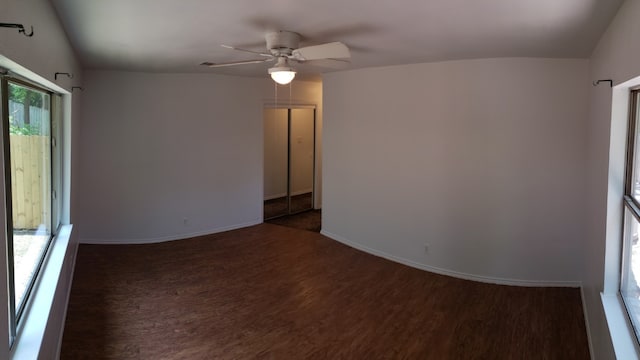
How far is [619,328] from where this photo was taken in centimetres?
253

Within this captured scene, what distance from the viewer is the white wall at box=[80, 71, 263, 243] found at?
244 inches

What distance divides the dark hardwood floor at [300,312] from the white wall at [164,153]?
806 millimetres

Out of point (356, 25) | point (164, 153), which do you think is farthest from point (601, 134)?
point (164, 153)

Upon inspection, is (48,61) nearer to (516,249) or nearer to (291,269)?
(291,269)

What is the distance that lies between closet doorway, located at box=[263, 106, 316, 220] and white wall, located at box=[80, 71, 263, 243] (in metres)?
0.74

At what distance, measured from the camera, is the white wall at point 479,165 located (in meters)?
4.52

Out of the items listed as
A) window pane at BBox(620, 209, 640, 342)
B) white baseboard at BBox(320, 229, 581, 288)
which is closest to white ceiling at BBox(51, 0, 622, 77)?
window pane at BBox(620, 209, 640, 342)

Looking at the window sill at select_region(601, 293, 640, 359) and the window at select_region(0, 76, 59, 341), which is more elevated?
the window at select_region(0, 76, 59, 341)

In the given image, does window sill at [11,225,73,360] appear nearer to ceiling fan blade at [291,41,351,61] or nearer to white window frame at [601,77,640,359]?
ceiling fan blade at [291,41,351,61]

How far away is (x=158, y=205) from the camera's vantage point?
656 centimetres

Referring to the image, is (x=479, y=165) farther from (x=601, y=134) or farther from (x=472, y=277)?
(x=601, y=134)

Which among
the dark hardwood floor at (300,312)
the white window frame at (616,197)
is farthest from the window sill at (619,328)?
the dark hardwood floor at (300,312)

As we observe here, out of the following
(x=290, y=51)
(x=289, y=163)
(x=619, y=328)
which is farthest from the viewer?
(x=289, y=163)

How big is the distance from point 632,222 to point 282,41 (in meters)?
2.60
